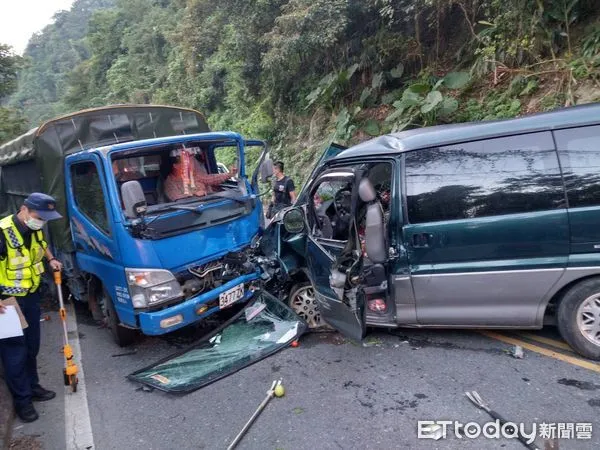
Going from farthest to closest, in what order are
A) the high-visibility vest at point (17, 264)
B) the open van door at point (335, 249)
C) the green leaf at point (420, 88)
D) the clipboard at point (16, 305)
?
the green leaf at point (420, 88)
the open van door at point (335, 249)
the high-visibility vest at point (17, 264)
the clipboard at point (16, 305)

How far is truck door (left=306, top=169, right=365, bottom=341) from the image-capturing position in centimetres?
412

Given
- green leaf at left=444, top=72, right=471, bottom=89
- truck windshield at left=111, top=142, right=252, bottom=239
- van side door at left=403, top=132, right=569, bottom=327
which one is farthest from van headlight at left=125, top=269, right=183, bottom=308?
green leaf at left=444, top=72, right=471, bottom=89

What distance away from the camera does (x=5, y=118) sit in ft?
61.3

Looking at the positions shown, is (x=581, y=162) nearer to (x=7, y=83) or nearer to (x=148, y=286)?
(x=148, y=286)

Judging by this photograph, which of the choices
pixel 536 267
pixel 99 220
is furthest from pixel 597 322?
pixel 99 220

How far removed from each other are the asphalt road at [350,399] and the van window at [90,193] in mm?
1554

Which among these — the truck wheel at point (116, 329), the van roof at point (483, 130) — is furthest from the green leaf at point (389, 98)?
the truck wheel at point (116, 329)

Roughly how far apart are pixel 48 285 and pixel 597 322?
7327 millimetres

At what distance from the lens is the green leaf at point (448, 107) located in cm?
921

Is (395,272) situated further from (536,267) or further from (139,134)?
(139,134)

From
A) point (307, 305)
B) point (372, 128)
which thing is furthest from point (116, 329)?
point (372, 128)

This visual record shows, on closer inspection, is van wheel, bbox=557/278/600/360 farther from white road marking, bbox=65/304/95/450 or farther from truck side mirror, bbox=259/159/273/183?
white road marking, bbox=65/304/95/450

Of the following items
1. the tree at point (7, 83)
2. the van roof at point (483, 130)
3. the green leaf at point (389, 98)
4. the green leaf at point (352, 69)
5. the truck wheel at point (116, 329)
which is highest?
the tree at point (7, 83)

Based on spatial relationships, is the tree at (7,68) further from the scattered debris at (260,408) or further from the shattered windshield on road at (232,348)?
the scattered debris at (260,408)
